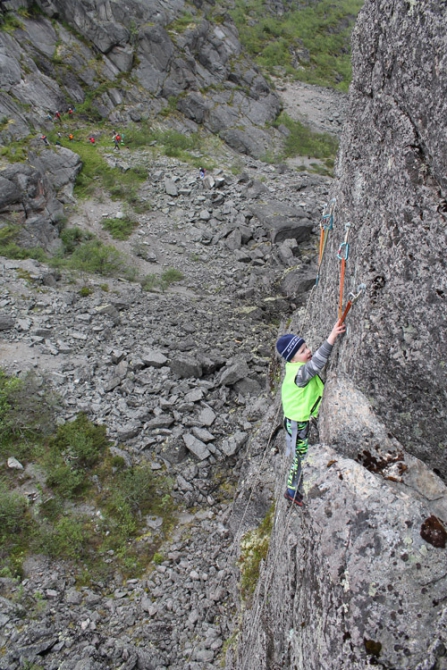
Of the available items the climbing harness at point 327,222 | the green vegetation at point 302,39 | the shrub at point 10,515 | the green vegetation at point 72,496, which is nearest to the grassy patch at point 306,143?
the green vegetation at point 302,39

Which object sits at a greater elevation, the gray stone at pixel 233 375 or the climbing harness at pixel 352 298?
the climbing harness at pixel 352 298

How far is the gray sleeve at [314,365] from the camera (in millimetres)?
4275

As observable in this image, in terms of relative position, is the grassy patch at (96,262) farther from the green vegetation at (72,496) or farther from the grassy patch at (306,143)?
the grassy patch at (306,143)

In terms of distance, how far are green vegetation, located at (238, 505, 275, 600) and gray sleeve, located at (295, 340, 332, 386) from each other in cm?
334

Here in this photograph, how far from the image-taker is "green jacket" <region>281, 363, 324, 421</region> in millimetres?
4738

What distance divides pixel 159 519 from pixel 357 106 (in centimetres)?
872

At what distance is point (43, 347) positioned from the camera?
43.9 feet

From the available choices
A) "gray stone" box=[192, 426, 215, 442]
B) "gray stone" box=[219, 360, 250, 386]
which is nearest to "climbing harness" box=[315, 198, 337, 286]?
"gray stone" box=[192, 426, 215, 442]

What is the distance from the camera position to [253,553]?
6848 millimetres

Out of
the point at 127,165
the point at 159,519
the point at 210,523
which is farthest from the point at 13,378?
the point at 127,165

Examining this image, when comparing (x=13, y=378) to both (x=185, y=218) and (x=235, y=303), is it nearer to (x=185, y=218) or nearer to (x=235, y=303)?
(x=235, y=303)

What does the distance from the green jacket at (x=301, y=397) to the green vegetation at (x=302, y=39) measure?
58086mm

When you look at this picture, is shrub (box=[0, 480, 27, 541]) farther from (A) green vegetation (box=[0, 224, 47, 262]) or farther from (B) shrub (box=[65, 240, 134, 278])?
(A) green vegetation (box=[0, 224, 47, 262])

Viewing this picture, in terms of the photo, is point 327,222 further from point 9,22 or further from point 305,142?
point 9,22
